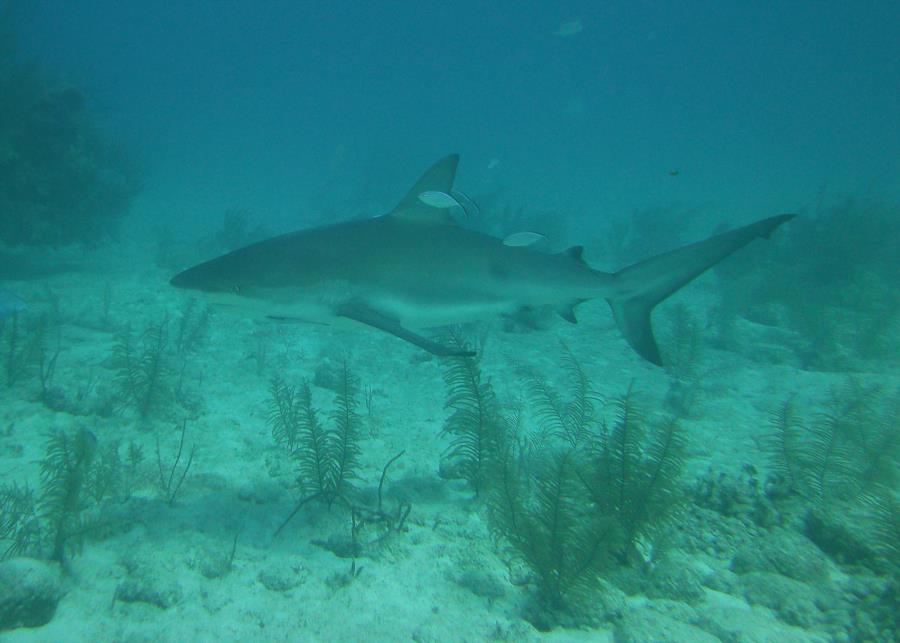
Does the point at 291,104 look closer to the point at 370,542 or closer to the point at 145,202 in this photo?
the point at 145,202

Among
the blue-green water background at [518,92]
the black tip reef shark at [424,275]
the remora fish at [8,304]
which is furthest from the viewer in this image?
the blue-green water background at [518,92]

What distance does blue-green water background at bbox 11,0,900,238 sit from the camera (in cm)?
8150

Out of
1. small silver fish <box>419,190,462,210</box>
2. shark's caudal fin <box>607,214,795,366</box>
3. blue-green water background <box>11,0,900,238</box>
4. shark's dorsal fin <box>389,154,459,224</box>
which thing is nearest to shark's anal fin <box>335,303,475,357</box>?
shark's dorsal fin <box>389,154,459,224</box>

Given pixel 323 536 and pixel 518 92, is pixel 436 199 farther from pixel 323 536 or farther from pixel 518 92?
pixel 518 92

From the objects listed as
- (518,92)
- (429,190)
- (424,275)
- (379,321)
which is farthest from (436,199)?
(518,92)

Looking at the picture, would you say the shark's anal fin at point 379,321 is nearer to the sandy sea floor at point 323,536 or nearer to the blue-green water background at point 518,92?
the sandy sea floor at point 323,536

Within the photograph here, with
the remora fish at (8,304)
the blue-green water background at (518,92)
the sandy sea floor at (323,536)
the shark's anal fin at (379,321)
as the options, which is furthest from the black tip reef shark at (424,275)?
the blue-green water background at (518,92)

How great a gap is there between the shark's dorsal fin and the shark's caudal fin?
6.88ft

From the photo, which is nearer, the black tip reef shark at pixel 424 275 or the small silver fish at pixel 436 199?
the black tip reef shark at pixel 424 275

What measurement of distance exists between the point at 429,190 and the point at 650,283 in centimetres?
266

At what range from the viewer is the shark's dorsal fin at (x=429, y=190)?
4.53 meters

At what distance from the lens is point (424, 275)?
13.4 feet

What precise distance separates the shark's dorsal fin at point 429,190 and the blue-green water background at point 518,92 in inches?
1444

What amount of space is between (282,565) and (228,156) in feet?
394
